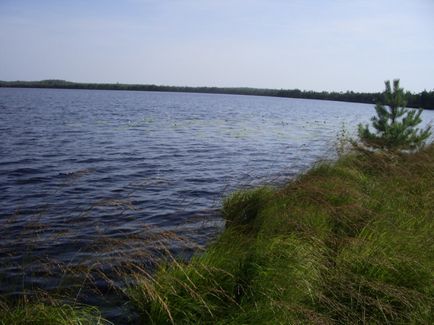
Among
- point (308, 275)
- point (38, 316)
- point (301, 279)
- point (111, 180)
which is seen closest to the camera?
point (38, 316)

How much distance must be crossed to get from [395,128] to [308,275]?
9882 millimetres

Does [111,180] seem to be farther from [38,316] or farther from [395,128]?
[38,316]

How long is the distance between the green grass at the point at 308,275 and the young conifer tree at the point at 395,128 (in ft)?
22.1

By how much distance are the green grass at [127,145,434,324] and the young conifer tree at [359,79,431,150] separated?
6.74 meters

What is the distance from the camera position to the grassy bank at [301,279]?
3.96 metres

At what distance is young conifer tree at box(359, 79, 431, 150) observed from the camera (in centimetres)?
1274

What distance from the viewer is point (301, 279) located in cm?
438

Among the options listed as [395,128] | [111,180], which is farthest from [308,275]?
[111,180]

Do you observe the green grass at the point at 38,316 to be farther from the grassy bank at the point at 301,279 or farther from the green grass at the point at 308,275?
the green grass at the point at 308,275

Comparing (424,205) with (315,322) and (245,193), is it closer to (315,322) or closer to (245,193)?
(245,193)

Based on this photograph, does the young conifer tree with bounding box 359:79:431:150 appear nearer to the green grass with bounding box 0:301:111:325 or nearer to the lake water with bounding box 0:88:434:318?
the lake water with bounding box 0:88:434:318

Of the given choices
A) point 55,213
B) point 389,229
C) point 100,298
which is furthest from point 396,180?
point 55,213

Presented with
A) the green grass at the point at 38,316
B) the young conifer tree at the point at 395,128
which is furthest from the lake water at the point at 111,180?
the young conifer tree at the point at 395,128

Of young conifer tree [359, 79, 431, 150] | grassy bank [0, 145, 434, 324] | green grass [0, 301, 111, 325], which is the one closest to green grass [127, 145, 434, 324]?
grassy bank [0, 145, 434, 324]
